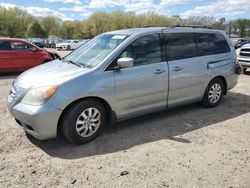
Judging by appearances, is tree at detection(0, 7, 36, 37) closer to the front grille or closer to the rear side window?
the rear side window

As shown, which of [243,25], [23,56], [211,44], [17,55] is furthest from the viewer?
[243,25]

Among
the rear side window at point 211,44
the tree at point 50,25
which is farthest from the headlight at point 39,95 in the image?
the tree at point 50,25

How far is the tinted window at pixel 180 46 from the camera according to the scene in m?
5.25

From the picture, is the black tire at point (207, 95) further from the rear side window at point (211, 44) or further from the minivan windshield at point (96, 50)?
the minivan windshield at point (96, 50)

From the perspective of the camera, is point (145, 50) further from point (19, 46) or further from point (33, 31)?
point (33, 31)

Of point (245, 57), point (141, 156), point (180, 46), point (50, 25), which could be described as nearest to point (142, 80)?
point (180, 46)

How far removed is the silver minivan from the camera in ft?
13.2

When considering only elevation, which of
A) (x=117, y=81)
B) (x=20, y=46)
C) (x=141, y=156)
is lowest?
(x=141, y=156)

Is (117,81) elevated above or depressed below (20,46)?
below

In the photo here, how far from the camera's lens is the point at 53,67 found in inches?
190

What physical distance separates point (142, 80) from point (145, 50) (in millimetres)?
573

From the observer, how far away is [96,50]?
499 cm

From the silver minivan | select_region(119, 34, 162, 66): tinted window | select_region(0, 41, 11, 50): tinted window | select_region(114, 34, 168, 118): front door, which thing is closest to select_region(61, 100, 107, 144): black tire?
the silver minivan

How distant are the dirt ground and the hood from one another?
972 millimetres
